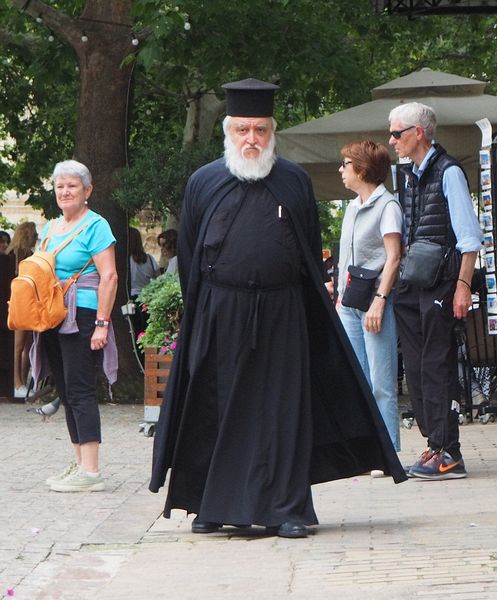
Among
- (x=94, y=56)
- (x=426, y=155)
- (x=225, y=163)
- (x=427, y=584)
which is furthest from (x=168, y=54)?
(x=427, y=584)

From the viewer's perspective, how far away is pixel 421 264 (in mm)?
7840

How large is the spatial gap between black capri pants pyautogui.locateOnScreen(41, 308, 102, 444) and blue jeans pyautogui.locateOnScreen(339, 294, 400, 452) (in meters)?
1.50

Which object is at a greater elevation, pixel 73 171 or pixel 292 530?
pixel 73 171

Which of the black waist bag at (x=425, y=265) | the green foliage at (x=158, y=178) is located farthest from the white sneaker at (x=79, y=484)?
the green foliage at (x=158, y=178)

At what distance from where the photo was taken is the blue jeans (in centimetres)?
836

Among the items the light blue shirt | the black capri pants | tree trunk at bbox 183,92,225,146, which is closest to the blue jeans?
the light blue shirt

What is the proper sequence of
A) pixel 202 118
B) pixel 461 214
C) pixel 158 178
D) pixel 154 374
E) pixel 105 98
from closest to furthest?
pixel 461 214
pixel 154 374
pixel 158 178
pixel 105 98
pixel 202 118

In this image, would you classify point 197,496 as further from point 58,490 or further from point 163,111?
point 163,111

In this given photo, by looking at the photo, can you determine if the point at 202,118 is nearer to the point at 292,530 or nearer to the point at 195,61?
the point at 195,61

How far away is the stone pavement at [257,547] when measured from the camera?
5301 millimetres

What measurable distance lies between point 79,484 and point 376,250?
84.7 inches

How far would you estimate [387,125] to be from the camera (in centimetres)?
1301

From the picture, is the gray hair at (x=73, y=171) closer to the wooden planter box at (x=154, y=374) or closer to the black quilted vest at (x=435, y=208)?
the black quilted vest at (x=435, y=208)

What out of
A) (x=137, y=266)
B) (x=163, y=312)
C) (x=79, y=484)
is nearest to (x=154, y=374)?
(x=163, y=312)
